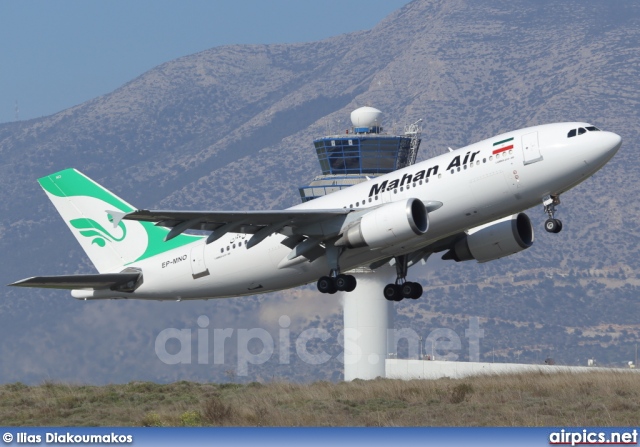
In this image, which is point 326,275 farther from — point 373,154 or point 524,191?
point 373,154

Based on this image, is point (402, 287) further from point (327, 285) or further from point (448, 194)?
point (448, 194)

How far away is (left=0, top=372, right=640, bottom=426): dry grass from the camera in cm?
3712

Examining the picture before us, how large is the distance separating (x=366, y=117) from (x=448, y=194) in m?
38.5

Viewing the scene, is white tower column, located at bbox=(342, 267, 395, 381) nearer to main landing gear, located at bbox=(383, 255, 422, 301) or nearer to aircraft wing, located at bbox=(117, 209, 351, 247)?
main landing gear, located at bbox=(383, 255, 422, 301)

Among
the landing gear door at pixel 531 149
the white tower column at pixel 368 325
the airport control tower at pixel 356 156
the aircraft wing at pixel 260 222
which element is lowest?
the white tower column at pixel 368 325

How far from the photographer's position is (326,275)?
143ft

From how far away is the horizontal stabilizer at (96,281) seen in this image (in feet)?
146

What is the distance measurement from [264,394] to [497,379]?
34.1ft

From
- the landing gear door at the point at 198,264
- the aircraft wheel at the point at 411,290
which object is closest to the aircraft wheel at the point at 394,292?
the aircraft wheel at the point at 411,290

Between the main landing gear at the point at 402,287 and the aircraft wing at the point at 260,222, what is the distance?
488 cm

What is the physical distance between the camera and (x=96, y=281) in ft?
153

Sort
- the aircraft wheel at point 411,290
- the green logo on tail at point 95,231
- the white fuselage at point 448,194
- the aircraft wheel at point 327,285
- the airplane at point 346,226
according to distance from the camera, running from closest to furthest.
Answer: the white fuselage at point 448,194
the airplane at point 346,226
the aircraft wheel at point 327,285
the aircraft wheel at point 411,290
the green logo on tail at point 95,231

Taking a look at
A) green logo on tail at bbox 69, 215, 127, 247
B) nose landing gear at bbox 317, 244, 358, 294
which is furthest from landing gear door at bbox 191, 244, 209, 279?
nose landing gear at bbox 317, 244, 358, 294

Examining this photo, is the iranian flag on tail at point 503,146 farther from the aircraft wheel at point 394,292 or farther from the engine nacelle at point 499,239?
the aircraft wheel at point 394,292
